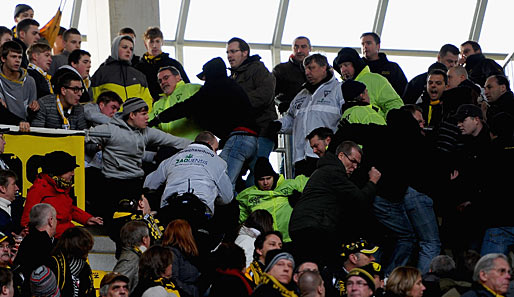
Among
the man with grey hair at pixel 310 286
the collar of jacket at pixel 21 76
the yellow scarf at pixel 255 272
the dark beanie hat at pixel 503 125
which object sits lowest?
the yellow scarf at pixel 255 272

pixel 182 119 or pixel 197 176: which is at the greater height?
pixel 182 119

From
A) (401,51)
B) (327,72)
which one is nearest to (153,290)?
(327,72)

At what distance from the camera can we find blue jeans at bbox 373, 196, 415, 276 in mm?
10547

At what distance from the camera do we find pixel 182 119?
12438 mm

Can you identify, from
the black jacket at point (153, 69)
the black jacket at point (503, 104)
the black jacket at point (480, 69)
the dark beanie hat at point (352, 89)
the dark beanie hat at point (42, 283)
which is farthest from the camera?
the black jacket at point (480, 69)

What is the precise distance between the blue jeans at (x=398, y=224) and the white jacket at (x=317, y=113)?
1566mm

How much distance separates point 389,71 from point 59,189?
198 inches

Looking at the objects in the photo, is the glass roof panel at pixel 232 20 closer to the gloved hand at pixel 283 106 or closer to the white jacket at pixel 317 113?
the gloved hand at pixel 283 106

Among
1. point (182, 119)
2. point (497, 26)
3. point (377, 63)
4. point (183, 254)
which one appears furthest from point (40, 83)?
point (497, 26)

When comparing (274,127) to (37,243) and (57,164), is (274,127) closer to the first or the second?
(57,164)

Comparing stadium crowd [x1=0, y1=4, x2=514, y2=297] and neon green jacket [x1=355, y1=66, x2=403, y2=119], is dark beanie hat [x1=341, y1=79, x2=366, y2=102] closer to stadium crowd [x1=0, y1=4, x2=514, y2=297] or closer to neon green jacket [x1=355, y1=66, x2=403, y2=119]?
stadium crowd [x1=0, y1=4, x2=514, y2=297]

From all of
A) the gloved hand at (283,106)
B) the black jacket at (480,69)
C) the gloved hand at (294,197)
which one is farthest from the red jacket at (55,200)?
the black jacket at (480,69)

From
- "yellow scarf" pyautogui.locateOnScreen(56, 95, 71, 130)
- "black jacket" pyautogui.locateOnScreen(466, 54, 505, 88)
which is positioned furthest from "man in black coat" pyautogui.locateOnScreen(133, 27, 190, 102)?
"black jacket" pyautogui.locateOnScreen(466, 54, 505, 88)

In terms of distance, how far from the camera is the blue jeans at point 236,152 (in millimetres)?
11742
